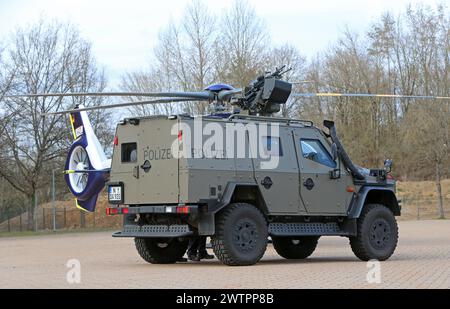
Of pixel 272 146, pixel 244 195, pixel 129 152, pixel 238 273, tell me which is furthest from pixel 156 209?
pixel 272 146

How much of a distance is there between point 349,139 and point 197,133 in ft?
127

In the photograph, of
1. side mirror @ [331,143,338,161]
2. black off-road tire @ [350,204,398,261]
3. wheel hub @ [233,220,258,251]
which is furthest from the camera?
side mirror @ [331,143,338,161]

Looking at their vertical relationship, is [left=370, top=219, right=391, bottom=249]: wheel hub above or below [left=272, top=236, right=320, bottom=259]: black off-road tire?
above

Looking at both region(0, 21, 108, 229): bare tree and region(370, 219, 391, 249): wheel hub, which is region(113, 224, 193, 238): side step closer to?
region(370, 219, 391, 249): wheel hub

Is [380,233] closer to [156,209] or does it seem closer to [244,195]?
[244,195]

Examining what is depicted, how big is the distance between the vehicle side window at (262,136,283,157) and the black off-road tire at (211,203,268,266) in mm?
1252

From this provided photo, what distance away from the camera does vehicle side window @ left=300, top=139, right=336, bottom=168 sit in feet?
53.2

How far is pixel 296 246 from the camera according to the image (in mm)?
17609

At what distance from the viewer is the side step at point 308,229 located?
15.4m

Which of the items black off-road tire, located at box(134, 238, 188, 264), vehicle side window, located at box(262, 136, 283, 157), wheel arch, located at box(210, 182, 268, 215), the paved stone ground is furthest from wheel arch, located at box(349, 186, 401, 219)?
black off-road tire, located at box(134, 238, 188, 264)

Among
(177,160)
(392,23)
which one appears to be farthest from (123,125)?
(392,23)

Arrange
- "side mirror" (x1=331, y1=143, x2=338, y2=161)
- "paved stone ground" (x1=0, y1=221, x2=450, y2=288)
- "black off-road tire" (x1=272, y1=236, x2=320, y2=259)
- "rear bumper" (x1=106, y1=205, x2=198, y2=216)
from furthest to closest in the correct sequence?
"black off-road tire" (x1=272, y1=236, x2=320, y2=259) → "side mirror" (x1=331, y1=143, x2=338, y2=161) → "rear bumper" (x1=106, y1=205, x2=198, y2=216) → "paved stone ground" (x1=0, y1=221, x2=450, y2=288)

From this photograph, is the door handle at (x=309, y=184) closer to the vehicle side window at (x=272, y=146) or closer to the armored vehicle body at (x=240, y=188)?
the armored vehicle body at (x=240, y=188)

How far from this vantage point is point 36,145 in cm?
4375
